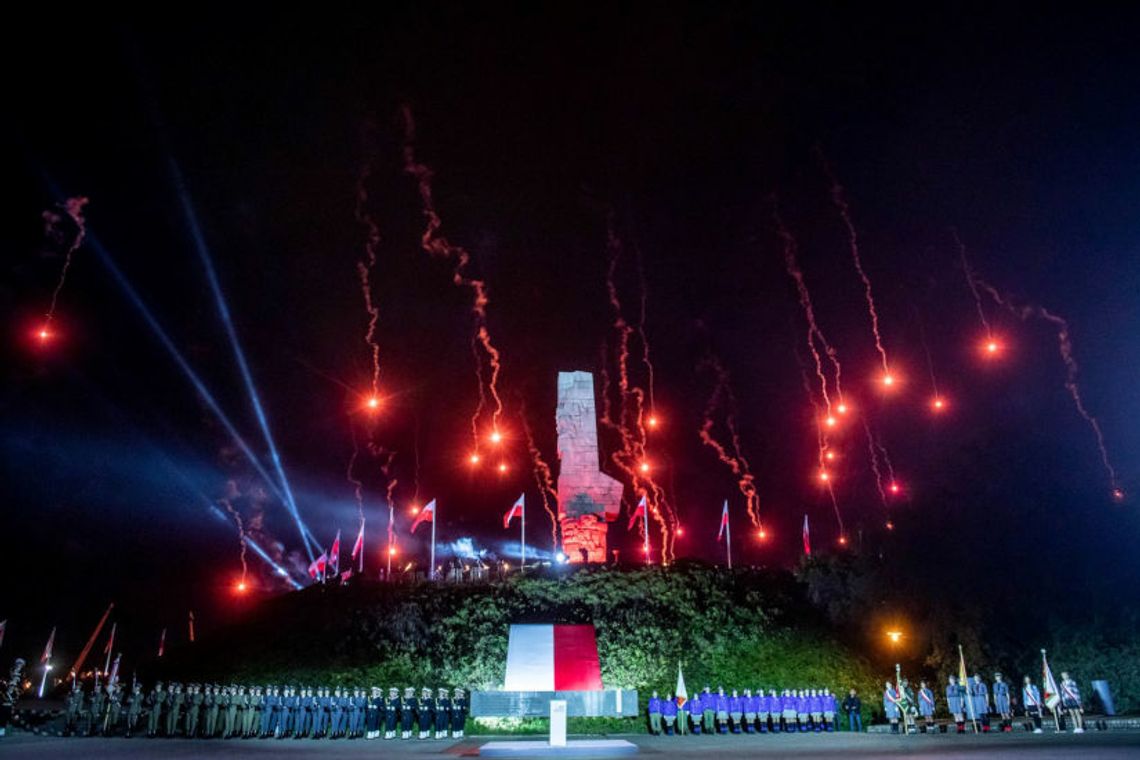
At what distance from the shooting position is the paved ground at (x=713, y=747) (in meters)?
16.3

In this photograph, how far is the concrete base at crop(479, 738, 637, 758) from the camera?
1702 centimetres

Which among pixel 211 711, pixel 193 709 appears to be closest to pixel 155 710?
pixel 193 709

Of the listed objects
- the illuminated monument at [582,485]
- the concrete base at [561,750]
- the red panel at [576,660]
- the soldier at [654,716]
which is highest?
the illuminated monument at [582,485]

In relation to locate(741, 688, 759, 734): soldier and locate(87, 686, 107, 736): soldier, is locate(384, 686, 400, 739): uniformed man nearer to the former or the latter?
locate(87, 686, 107, 736): soldier

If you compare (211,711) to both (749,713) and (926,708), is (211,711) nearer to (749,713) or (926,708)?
(749,713)

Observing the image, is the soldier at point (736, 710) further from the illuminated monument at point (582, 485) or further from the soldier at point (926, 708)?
the illuminated monument at point (582, 485)

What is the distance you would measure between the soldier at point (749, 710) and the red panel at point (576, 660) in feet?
14.8

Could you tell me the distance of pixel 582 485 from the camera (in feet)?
134

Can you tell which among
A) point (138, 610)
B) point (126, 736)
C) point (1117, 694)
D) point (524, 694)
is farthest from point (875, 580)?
point (138, 610)

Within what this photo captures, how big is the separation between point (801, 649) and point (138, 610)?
131 ft

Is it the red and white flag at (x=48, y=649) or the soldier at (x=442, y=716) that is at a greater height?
the red and white flag at (x=48, y=649)

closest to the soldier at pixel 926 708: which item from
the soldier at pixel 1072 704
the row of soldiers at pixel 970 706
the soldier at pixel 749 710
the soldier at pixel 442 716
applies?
the row of soldiers at pixel 970 706

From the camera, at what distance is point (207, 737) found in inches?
866

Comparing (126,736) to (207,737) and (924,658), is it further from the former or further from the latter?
(924,658)
